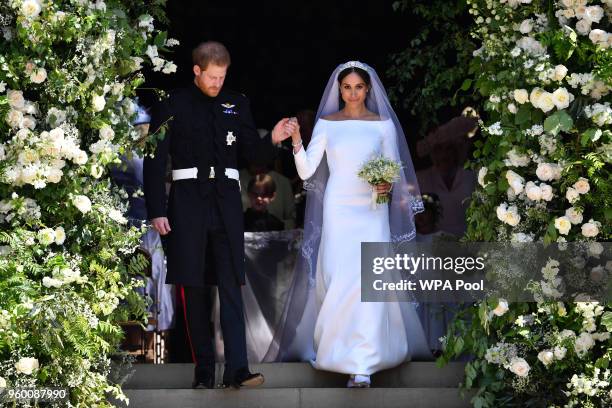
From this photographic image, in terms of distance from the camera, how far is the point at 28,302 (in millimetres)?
6273

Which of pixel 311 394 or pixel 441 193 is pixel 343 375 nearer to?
pixel 311 394

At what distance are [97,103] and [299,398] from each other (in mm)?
2030

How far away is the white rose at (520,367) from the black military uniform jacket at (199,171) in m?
1.62

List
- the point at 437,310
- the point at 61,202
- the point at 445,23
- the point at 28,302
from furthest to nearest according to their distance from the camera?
the point at 445,23, the point at 437,310, the point at 61,202, the point at 28,302

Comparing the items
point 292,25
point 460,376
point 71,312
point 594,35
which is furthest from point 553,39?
point 292,25

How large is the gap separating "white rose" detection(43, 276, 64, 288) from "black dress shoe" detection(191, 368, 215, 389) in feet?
3.99

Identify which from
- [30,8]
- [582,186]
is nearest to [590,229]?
[582,186]

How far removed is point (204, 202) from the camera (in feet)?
24.2

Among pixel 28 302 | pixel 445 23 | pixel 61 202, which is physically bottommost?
pixel 28 302

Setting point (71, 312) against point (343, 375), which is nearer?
point (71, 312)

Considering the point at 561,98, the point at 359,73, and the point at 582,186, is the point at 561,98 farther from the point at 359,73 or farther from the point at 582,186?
the point at 359,73

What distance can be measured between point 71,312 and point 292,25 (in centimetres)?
563

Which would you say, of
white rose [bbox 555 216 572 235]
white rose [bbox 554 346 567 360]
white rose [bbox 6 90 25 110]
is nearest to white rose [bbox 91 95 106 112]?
white rose [bbox 6 90 25 110]

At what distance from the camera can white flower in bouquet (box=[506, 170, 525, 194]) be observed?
673cm
